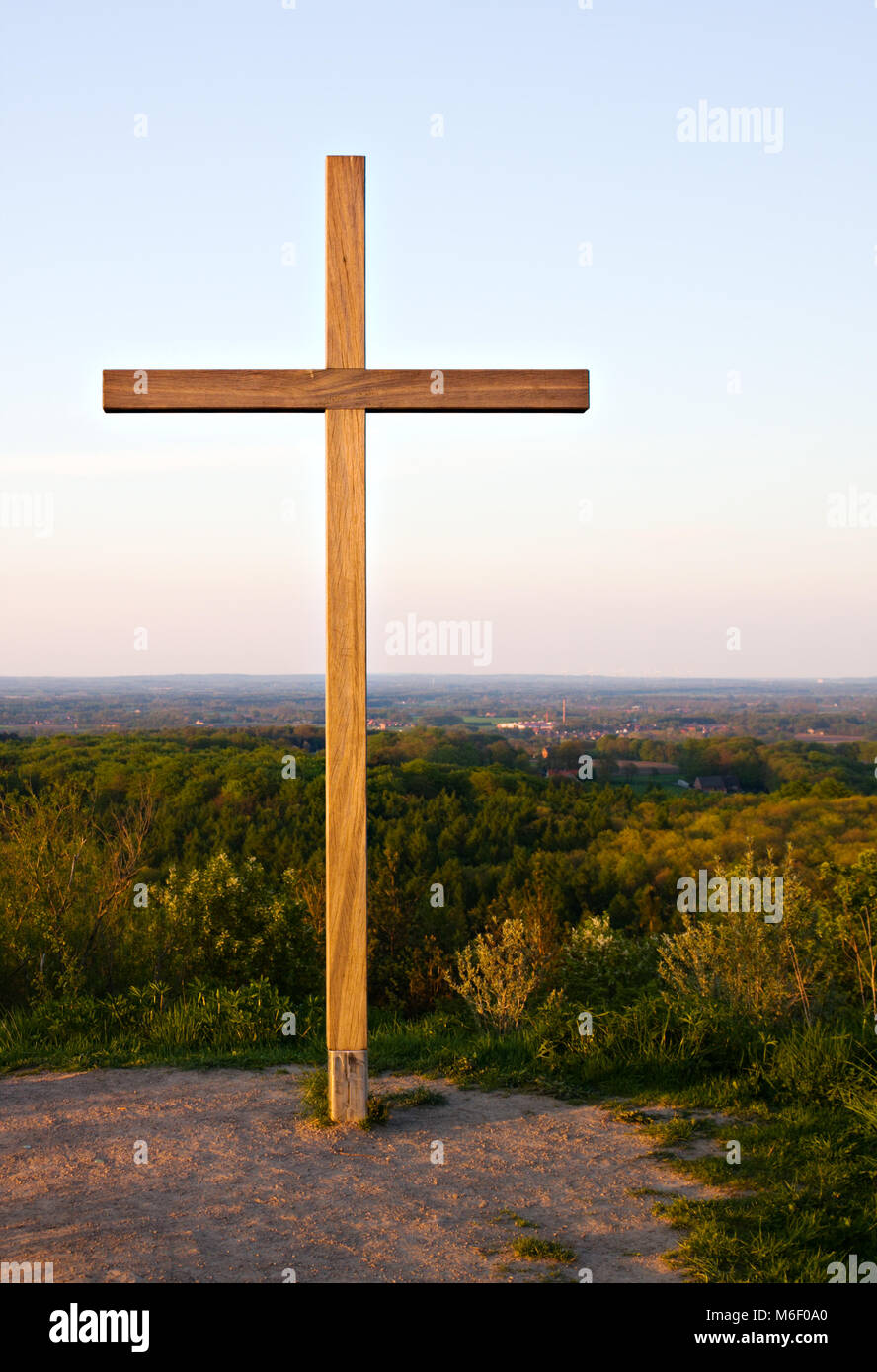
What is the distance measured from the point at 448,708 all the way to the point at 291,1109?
775 inches

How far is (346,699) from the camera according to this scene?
479 cm

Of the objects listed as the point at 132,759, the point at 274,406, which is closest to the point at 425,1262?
the point at 274,406

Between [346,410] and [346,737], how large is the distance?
61.4 inches

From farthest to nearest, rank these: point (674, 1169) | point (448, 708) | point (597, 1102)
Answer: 1. point (448, 708)
2. point (597, 1102)
3. point (674, 1169)

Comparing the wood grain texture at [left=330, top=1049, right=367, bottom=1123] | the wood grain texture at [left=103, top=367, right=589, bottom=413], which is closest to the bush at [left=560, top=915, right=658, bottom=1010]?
the wood grain texture at [left=330, top=1049, right=367, bottom=1123]

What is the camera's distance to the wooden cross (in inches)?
189

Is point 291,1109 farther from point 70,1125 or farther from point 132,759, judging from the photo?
point 132,759

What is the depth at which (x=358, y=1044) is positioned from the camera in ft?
15.8

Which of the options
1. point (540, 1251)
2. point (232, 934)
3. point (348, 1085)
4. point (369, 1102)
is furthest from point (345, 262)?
point (232, 934)

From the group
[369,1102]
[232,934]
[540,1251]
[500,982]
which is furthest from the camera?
[232,934]

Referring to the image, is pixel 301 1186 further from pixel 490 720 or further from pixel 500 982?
pixel 490 720

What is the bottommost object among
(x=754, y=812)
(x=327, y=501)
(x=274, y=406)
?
(x=754, y=812)

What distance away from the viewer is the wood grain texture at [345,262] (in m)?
4.84

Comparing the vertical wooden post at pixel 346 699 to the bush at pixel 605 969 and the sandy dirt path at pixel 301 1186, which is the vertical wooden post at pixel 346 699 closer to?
the sandy dirt path at pixel 301 1186
